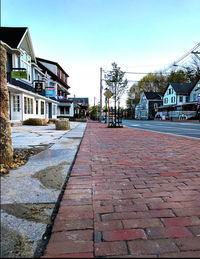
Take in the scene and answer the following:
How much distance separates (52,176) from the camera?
2.62 m

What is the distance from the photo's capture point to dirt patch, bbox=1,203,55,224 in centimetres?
165

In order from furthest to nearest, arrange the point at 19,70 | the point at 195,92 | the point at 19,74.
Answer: the point at 195,92
the point at 19,70
the point at 19,74

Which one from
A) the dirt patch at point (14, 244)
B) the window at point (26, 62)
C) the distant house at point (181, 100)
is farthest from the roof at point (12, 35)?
the distant house at point (181, 100)

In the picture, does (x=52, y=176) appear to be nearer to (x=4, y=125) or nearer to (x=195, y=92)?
(x=4, y=125)

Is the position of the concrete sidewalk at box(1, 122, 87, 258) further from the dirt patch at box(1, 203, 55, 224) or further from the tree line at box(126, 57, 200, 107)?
the tree line at box(126, 57, 200, 107)

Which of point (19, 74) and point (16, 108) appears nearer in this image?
point (19, 74)

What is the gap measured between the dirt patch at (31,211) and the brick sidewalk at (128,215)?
0.12 m

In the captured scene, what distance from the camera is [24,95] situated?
1652cm

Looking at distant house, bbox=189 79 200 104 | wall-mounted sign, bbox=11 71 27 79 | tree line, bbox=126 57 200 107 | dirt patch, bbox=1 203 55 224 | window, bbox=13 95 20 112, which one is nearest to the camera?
dirt patch, bbox=1 203 55 224

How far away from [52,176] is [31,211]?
885 mm

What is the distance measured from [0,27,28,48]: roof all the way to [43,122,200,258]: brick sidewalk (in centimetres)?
1679

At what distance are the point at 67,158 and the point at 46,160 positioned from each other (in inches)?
16.0

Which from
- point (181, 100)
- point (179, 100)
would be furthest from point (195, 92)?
point (179, 100)

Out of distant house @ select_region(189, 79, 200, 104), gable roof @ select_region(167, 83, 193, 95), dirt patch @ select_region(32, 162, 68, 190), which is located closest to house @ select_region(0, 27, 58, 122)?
dirt patch @ select_region(32, 162, 68, 190)
